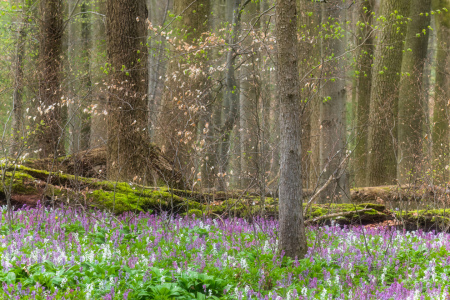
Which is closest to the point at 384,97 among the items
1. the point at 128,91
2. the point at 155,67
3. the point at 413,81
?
the point at 413,81

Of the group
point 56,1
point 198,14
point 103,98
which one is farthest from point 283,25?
point 56,1

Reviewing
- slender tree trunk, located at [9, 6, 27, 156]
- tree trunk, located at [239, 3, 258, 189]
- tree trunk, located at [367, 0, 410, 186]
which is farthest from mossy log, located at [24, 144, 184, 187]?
tree trunk, located at [367, 0, 410, 186]

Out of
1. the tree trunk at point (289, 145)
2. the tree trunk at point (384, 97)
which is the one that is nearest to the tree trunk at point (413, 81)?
the tree trunk at point (384, 97)

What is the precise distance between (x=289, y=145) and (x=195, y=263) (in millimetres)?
1819

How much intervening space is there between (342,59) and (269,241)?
20.9ft

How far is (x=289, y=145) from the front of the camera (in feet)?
17.5

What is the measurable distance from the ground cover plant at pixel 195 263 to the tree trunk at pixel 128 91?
221cm

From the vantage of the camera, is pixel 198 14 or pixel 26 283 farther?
pixel 198 14

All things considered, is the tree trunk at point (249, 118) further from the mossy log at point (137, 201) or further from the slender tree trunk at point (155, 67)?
the slender tree trunk at point (155, 67)

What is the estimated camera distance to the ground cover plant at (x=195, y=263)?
406 centimetres

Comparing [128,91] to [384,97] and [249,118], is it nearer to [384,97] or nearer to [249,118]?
[249,118]

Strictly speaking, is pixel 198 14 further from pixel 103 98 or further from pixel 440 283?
pixel 440 283

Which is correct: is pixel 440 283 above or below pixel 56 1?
below

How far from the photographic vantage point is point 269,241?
20.2ft
